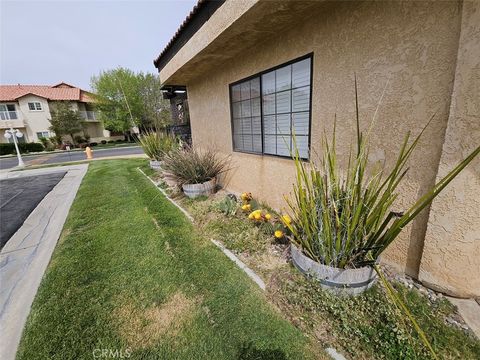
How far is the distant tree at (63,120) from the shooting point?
25.3 meters

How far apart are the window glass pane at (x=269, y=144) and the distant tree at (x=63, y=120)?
31064 mm

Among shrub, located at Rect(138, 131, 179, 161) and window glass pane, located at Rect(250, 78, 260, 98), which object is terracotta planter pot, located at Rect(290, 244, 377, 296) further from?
shrub, located at Rect(138, 131, 179, 161)

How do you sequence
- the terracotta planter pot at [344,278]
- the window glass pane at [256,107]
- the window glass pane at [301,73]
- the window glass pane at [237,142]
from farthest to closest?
the window glass pane at [237,142] < the window glass pane at [256,107] < the window glass pane at [301,73] < the terracotta planter pot at [344,278]

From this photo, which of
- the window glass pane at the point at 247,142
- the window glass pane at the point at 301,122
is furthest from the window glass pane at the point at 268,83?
the window glass pane at the point at 247,142

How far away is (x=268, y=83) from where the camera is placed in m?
3.81

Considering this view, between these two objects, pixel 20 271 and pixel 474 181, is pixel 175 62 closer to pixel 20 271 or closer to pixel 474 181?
pixel 20 271

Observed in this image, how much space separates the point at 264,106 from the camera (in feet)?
13.2

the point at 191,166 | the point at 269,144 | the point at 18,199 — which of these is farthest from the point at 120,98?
the point at 269,144

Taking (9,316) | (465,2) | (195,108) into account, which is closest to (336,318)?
(465,2)

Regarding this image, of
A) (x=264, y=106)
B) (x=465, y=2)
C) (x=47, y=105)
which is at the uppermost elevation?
(x=47, y=105)

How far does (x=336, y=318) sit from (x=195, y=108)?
6296 millimetres

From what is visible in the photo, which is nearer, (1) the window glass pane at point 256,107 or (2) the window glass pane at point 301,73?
(2) the window glass pane at point 301,73

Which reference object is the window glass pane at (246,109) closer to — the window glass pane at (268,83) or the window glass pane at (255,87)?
the window glass pane at (255,87)

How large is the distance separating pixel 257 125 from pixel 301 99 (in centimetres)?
118
